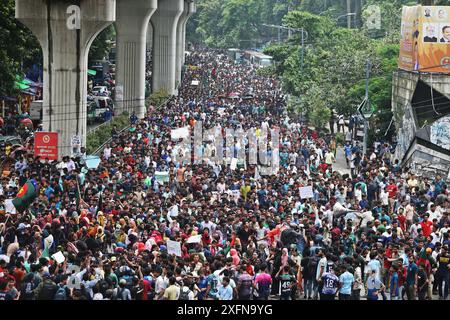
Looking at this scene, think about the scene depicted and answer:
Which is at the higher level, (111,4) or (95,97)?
(111,4)

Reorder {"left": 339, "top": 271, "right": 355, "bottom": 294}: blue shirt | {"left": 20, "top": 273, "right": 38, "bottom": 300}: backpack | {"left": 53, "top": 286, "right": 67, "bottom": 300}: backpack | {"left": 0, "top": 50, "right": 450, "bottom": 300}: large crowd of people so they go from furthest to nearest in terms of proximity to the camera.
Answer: {"left": 339, "top": 271, "right": 355, "bottom": 294}: blue shirt < {"left": 0, "top": 50, "right": 450, "bottom": 300}: large crowd of people < {"left": 20, "top": 273, "right": 38, "bottom": 300}: backpack < {"left": 53, "top": 286, "right": 67, "bottom": 300}: backpack

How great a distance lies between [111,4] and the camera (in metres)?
35.6

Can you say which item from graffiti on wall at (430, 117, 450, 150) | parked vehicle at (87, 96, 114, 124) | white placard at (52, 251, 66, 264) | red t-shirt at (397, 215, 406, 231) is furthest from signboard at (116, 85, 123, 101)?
white placard at (52, 251, 66, 264)

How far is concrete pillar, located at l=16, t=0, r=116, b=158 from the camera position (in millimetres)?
34688

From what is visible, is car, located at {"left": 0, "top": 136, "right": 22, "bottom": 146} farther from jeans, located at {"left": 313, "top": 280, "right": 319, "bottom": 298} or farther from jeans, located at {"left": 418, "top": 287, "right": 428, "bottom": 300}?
jeans, located at {"left": 418, "top": 287, "right": 428, "bottom": 300}

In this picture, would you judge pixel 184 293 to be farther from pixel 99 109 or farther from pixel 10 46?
pixel 99 109

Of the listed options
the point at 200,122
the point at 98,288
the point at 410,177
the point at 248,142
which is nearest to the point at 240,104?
the point at 200,122

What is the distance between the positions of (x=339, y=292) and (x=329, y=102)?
31797 mm

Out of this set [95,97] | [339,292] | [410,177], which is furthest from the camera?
[95,97]

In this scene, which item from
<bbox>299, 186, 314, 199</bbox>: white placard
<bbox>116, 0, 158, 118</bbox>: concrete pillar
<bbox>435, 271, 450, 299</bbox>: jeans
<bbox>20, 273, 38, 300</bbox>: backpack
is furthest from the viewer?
<bbox>116, 0, 158, 118</bbox>: concrete pillar

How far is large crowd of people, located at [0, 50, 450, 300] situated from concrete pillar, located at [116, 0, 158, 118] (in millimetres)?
15037

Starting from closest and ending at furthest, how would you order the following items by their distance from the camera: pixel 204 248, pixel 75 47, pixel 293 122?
pixel 204 248 → pixel 75 47 → pixel 293 122

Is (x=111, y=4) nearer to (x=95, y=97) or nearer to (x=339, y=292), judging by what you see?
(x=95, y=97)

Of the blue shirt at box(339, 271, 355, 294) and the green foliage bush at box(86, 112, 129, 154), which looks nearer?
the blue shirt at box(339, 271, 355, 294)
